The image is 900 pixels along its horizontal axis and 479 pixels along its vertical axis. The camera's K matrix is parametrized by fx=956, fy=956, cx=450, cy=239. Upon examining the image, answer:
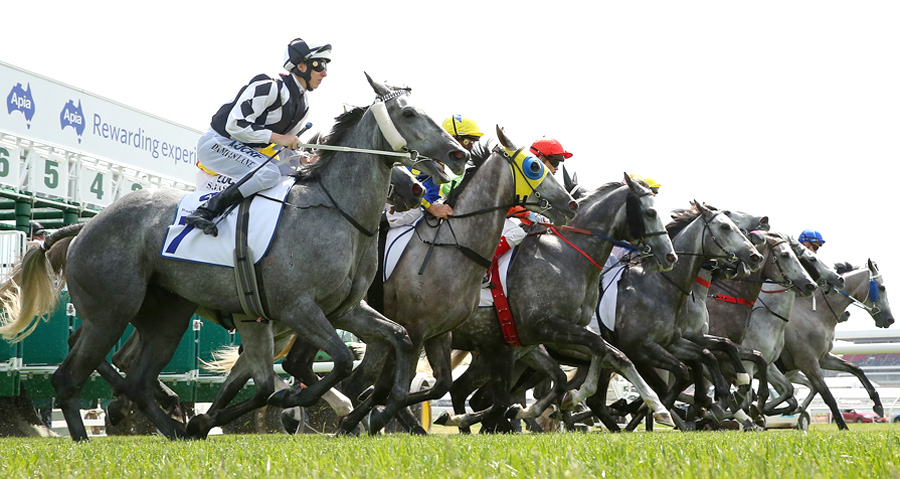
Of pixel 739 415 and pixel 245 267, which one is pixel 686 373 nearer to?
pixel 739 415

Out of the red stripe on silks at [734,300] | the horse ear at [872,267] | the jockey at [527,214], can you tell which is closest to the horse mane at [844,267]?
the horse ear at [872,267]

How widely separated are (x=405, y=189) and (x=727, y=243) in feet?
16.0

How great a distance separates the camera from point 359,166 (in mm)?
6539

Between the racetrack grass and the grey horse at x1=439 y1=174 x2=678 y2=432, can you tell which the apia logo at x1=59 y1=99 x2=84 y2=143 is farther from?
the racetrack grass

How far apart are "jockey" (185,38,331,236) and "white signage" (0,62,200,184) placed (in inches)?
388

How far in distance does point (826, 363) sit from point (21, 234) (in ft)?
36.6

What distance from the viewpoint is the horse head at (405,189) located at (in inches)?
285

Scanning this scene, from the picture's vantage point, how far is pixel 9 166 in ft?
49.9

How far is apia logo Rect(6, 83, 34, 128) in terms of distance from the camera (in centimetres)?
1546

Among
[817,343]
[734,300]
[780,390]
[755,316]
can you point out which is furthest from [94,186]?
[817,343]

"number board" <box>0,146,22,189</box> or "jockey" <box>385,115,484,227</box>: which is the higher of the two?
"jockey" <box>385,115,484,227</box>

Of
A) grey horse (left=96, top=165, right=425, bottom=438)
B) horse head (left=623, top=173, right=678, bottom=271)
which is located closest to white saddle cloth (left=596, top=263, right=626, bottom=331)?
horse head (left=623, top=173, right=678, bottom=271)

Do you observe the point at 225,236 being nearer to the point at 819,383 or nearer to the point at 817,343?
the point at 819,383

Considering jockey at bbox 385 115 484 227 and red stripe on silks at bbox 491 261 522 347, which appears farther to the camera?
red stripe on silks at bbox 491 261 522 347
